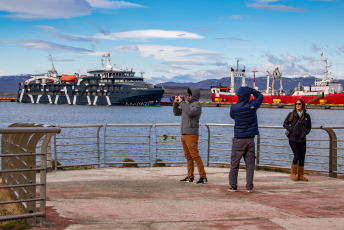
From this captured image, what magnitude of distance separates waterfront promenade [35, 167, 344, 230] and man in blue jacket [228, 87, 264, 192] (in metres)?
0.33

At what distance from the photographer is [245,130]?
8.30m

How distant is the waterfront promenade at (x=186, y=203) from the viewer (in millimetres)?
5855

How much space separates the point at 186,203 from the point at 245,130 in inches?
73.8

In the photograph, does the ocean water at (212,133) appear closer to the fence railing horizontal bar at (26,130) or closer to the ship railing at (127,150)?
the ship railing at (127,150)

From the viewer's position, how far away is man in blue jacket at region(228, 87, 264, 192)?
8.27 m

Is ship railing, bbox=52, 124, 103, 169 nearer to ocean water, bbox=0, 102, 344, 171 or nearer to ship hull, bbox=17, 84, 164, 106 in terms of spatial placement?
ocean water, bbox=0, 102, 344, 171

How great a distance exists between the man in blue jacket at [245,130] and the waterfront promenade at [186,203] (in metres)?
0.33

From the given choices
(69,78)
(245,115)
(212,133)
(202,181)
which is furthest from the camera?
(69,78)

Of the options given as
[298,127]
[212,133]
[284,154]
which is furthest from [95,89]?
[298,127]

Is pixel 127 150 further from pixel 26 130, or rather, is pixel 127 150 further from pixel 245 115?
pixel 26 130

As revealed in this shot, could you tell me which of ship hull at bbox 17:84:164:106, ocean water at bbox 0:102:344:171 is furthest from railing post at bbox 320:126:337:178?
ship hull at bbox 17:84:164:106

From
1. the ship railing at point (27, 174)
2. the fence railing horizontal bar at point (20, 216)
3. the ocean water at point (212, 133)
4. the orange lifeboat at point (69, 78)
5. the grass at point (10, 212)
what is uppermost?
the orange lifeboat at point (69, 78)

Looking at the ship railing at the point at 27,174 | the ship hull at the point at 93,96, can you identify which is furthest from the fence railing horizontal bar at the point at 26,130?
the ship hull at the point at 93,96

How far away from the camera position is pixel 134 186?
884 centimetres
